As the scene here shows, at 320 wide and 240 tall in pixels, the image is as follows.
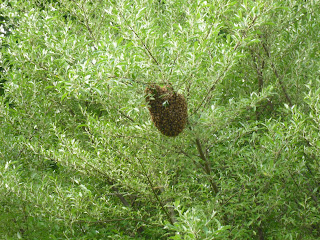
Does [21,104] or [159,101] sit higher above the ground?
[159,101]

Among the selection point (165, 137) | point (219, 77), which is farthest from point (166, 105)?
point (165, 137)

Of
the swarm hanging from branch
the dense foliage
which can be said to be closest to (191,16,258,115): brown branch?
the dense foliage

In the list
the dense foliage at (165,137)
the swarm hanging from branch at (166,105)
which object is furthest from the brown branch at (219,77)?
the swarm hanging from branch at (166,105)

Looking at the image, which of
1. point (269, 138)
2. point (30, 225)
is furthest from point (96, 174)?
point (269, 138)

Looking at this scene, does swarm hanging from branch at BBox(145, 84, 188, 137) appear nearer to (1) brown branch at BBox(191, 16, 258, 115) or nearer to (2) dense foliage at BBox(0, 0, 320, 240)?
(2) dense foliage at BBox(0, 0, 320, 240)

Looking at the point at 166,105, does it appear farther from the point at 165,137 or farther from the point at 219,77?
the point at 165,137

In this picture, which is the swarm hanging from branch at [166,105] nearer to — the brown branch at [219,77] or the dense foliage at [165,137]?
the dense foliage at [165,137]

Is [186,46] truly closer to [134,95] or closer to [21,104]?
[134,95]
